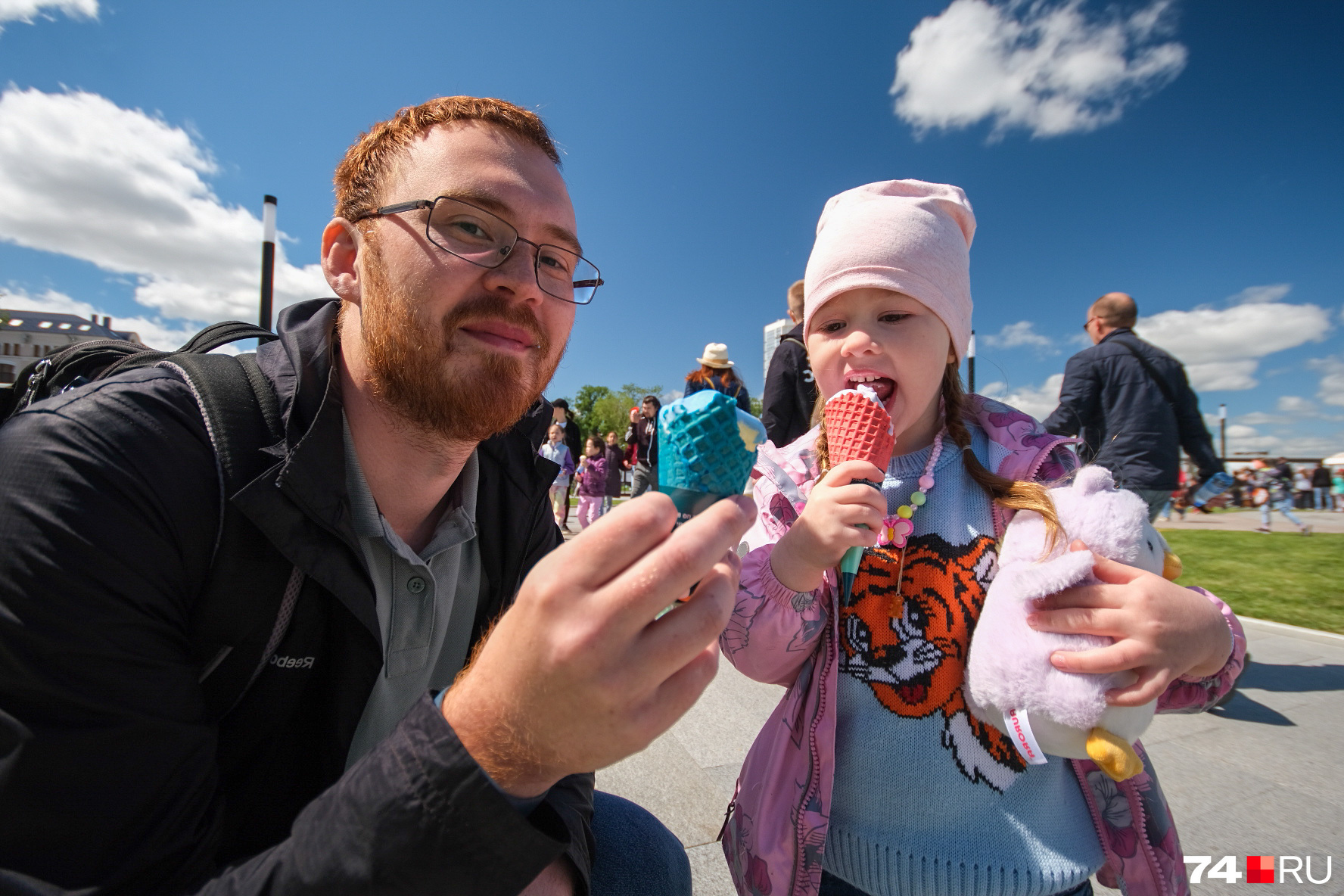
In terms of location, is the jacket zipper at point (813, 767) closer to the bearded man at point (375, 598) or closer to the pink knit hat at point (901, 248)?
the bearded man at point (375, 598)

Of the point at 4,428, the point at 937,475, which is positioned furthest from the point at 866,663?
the point at 4,428

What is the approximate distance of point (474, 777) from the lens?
0.88 metres

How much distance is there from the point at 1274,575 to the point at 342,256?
11.3 meters

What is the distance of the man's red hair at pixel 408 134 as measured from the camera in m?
1.81

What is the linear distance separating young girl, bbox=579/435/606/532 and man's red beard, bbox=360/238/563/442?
29.4 ft

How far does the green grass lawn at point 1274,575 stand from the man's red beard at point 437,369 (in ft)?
21.8

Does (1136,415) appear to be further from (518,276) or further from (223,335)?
(223,335)

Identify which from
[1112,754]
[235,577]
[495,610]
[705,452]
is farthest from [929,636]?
[235,577]

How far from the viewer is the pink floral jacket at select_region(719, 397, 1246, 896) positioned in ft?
4.61

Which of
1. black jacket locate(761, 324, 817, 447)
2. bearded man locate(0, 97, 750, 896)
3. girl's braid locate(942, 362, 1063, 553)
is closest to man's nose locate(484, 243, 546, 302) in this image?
bearded man locate(0, 97, 750, 896)

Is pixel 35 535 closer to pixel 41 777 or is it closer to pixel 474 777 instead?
pixel 41 777

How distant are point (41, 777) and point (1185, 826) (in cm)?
385

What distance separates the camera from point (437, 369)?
161cm

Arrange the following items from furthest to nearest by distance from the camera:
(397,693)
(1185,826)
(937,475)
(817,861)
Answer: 1. (1185,826)
2. (937,475)
3. (397,693)
4. (817,861)
